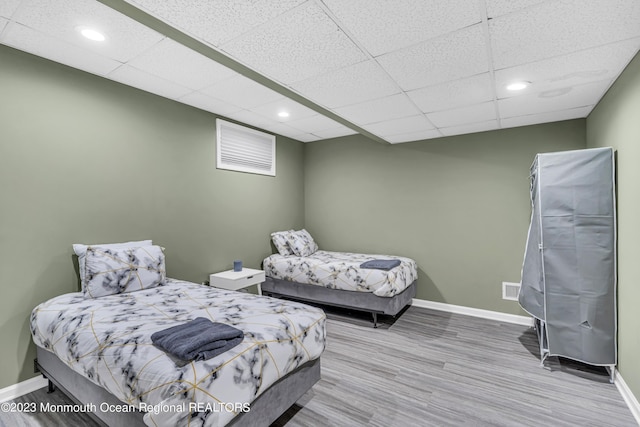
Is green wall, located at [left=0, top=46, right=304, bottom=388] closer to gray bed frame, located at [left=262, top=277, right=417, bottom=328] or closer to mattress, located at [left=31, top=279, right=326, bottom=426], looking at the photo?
mattress, located at [left=31, top=279, right=326, bottom=426]

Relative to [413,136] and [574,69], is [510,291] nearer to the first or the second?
[413,136]

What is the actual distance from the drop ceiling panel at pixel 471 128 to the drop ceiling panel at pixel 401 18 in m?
2.16

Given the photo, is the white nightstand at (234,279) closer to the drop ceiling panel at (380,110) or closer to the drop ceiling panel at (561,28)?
the drop ceiling panel at (380,110)

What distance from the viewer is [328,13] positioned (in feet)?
5.65

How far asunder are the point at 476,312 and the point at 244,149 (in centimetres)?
386

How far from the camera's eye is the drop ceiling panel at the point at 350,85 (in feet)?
7.87

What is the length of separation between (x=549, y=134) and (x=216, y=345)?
4236 millimetres

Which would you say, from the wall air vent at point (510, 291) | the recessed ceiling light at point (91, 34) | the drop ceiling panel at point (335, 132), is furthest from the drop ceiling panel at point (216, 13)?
the wall air vent at point (510, 291)

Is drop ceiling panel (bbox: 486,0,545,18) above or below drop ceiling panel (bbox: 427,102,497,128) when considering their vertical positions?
above

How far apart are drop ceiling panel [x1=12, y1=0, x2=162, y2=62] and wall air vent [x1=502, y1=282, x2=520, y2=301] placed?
4488 millimetres

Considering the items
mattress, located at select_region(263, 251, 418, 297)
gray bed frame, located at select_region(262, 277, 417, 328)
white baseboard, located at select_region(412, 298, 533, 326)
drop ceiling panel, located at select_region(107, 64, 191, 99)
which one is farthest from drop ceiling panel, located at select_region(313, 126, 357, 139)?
white baseboard, located at select_region(412, 298, 533, 326)

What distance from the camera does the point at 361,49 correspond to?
208cm

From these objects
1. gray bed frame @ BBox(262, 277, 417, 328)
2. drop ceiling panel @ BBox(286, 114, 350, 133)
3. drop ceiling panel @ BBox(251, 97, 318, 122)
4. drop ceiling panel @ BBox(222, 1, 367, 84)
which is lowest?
gray bed frame @ BBox(262, 277, 417, 328)

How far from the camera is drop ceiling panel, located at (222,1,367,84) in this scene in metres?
1.79
